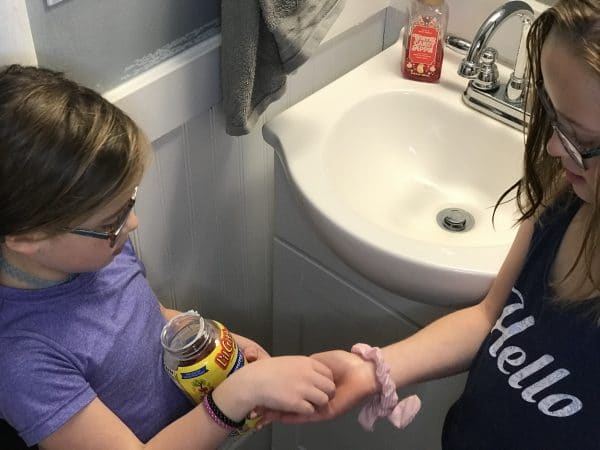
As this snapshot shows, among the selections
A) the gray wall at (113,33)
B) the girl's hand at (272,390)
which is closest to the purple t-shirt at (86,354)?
the girl's hand at (272,390)

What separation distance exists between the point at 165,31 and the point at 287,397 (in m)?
0.47

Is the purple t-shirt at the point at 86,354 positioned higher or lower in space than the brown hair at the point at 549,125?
lower

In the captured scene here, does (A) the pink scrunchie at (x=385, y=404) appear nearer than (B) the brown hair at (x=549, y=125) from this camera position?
No

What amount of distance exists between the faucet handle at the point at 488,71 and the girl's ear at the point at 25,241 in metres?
0.69

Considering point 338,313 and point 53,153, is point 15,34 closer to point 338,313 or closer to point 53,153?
point 53,153

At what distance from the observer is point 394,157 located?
124 centimetres

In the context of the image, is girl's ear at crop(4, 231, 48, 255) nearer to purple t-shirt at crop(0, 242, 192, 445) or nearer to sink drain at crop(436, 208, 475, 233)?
Result: purple t-shirt at crop(0, 242, 192, 445)

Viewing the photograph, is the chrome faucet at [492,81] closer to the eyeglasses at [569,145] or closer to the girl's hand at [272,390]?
the eyeglasses at [569,145]

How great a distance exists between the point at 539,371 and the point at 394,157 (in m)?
0.53

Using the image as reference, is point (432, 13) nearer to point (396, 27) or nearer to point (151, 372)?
point (396, 27)

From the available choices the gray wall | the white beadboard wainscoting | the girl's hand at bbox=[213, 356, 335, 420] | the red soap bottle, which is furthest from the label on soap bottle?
the girl's hand at bbox=[213, 356, 335, 420]

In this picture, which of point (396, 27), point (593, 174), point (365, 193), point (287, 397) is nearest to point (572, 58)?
point (593, 174)

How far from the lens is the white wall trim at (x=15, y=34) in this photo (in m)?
0.74

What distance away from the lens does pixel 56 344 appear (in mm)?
804
